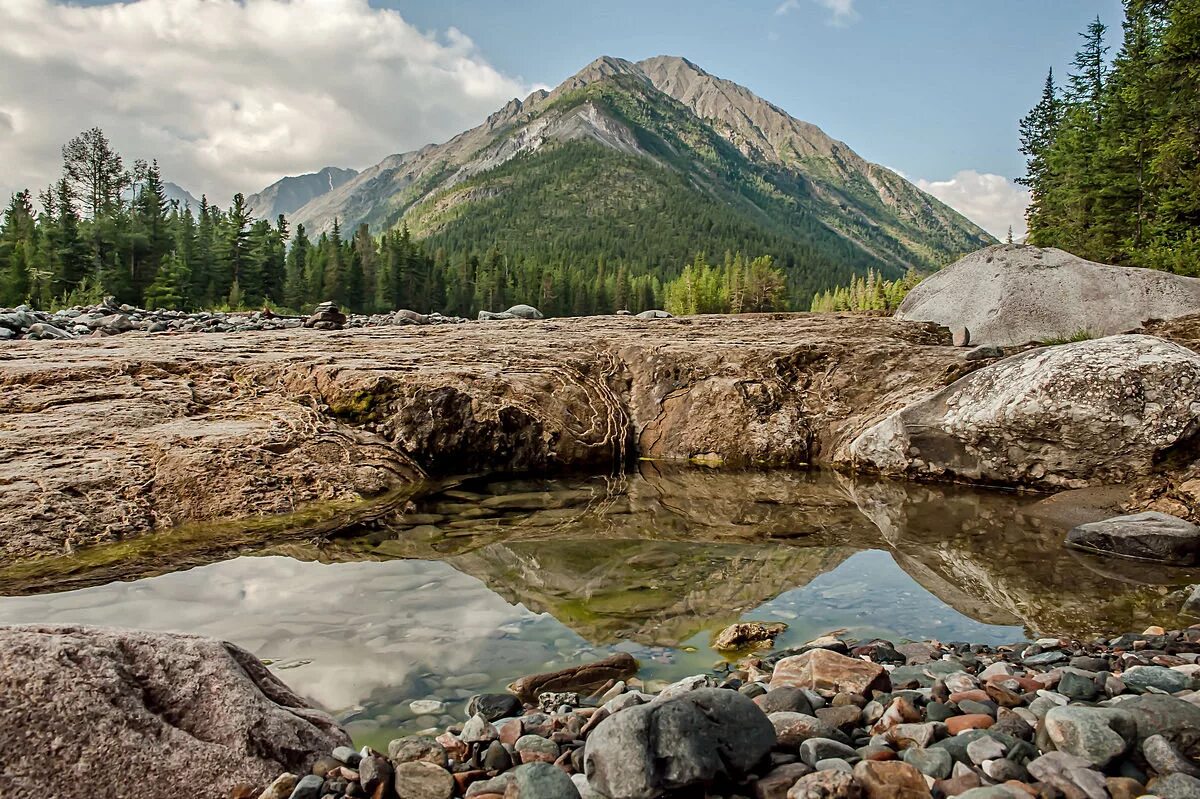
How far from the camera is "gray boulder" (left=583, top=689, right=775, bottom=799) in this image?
2.01m

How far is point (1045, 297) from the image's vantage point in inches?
538

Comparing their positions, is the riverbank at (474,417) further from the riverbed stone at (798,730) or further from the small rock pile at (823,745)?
the riverbed stone at (798,730)

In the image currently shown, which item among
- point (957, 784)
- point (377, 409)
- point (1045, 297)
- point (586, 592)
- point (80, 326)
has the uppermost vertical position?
point (1045, 297)

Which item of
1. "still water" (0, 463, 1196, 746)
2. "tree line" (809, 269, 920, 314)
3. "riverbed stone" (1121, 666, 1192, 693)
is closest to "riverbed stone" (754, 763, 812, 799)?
"still water" (0, 463, 1196, 746)

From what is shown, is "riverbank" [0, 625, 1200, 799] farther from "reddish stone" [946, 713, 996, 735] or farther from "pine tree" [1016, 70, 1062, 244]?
"pine tree" [1016, 70, 1062, 244]

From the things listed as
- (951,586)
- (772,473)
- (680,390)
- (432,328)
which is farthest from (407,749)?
(432,328)

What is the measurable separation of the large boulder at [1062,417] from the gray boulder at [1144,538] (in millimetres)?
1420

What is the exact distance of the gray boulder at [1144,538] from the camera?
507 cm

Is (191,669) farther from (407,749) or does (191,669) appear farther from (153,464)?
(153,464)

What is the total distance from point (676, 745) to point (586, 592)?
2.32 meters

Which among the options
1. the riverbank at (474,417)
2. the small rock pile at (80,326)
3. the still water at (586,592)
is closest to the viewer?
the still water at (586,592)

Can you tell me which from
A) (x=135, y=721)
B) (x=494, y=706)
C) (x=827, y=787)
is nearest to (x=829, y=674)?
(x=827, y=787)

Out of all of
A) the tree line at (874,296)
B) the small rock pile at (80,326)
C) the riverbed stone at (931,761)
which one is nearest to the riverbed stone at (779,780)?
the riverbed stone at (931,761)

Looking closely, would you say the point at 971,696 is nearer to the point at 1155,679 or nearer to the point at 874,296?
the point at 1155,679
